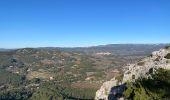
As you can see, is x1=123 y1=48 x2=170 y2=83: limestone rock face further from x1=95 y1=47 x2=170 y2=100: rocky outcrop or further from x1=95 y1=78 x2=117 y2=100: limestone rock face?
x1=95 y1=78 x2=117 y2=100: limestone rock face

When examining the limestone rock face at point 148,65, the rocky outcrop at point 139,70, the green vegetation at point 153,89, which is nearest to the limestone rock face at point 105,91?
the rocky outcrop at point 139,70

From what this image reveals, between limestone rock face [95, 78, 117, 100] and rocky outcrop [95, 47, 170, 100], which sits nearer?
rocky outcrop [95, 47, 170, 100]

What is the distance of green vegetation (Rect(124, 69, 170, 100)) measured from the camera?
71.4 meters

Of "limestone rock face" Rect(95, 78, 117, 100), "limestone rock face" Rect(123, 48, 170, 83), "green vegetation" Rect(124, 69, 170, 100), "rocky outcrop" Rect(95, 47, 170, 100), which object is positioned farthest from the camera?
"limestone rock face" Rect(95, 78, 117, 100)

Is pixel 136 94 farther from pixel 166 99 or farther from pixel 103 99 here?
pixel 103 99

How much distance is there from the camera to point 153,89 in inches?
2982

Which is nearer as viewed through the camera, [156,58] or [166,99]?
[166,99]

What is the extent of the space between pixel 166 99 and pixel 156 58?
41125 mm

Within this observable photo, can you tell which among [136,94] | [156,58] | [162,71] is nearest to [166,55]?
[156,58]

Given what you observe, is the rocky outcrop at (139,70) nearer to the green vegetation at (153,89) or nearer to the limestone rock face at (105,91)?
the limestone rock face at (105,91)

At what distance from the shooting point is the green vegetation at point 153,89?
71438mm

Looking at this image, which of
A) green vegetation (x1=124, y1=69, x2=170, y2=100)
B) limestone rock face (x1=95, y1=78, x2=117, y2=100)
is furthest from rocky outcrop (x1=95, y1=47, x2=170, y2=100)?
green vegetation (x1=124, y1=69, x2=170, y2=100)

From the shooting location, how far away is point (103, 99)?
10819 cm

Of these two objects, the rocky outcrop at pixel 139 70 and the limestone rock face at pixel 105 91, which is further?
the limestone rock face at pixel 105 91
